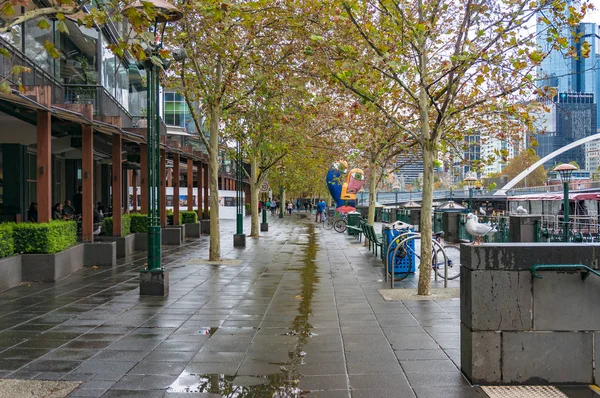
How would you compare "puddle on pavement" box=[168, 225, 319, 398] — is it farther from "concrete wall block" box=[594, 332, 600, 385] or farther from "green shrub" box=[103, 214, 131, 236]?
"green shrub" box=[103, 214, 131, 236]

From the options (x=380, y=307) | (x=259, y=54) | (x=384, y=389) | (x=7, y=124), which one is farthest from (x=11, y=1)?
(x=7, y=124)

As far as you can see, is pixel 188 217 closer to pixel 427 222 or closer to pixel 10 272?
pixel 10 272

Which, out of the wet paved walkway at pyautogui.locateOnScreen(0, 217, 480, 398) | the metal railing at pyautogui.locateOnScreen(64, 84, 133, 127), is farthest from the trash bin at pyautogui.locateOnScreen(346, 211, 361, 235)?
the wet paved walkway at pyautogui.locateOnScreen(0, 217, 480, 398)

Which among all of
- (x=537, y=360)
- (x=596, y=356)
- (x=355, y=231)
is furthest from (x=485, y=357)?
(x=355, y=231)

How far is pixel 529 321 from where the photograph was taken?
5.15m

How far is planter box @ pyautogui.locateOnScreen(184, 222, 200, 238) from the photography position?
83.0ft

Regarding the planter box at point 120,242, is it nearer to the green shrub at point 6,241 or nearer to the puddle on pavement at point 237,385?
the green shrub at point 6,241

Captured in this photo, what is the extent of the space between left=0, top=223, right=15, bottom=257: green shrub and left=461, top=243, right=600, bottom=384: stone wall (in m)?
8.83

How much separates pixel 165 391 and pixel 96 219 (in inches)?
600

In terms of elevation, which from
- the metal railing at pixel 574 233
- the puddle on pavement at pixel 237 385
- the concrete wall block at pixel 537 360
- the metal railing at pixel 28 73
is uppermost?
the metal railing at pixel 28 73

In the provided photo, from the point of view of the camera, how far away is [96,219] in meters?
19.2

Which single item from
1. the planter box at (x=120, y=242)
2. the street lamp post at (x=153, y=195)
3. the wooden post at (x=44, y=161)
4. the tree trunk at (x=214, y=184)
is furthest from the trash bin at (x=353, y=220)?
the street lamp post at (x=153, y=195)

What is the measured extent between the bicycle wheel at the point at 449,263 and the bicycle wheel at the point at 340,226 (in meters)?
12.2

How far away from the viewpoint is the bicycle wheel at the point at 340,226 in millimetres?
A: 31283
